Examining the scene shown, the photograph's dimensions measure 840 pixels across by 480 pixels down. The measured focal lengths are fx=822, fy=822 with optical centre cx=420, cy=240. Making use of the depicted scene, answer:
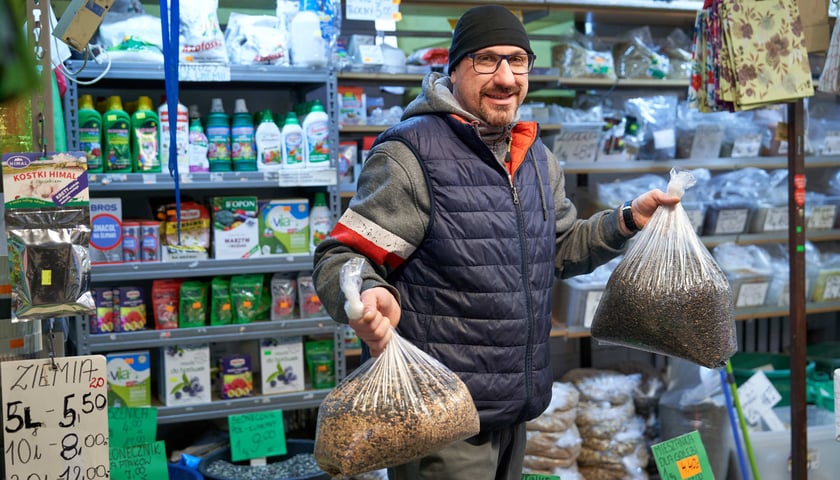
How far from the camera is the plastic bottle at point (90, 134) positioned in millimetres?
3076

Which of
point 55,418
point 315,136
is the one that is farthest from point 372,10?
point 55,418

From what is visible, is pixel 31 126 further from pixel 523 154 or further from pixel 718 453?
pixel 718 453

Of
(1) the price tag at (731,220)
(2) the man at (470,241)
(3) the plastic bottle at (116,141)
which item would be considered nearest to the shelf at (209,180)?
(3) the plastic bottle at (116,141)

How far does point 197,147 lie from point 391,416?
2.04 m

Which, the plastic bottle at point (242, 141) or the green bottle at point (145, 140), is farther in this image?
the plastic bottle at point (242, 141)

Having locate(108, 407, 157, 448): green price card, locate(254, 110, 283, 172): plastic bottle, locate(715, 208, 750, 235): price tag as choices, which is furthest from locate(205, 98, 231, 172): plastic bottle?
locate(715, 208, 750, 235): price tag

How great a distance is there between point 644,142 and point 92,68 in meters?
2.56

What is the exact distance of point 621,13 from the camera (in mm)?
4109

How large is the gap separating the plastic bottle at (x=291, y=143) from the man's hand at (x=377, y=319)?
1829mm

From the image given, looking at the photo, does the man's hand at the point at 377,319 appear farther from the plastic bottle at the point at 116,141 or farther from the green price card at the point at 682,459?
the plastic bottle at the point at 116,141

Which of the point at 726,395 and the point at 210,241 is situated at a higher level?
the point at 210,241

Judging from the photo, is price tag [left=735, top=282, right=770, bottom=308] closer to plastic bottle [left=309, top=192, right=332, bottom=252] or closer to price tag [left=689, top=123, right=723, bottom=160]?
price tag [left=689, top=123, right=723, bottom=160]

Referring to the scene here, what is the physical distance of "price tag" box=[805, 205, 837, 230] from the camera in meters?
4.32

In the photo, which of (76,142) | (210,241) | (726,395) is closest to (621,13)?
(726,395)
